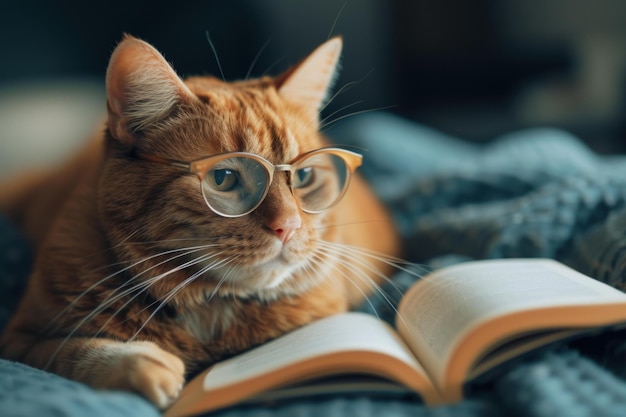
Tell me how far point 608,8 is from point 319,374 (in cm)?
328

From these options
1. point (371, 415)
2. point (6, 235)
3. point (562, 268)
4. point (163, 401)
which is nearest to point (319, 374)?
point (371, 415)

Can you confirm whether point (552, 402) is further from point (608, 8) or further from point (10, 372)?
point (608, 8)

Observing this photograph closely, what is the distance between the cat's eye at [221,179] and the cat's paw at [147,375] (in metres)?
0.30

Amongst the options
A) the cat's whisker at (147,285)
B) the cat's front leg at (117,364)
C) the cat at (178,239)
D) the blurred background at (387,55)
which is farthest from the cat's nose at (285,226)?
the blurred background at (387,55)

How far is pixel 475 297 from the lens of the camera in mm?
1008

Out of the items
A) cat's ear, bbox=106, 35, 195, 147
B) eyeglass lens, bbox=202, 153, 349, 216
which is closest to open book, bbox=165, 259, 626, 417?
eyeglass lens, bbox=202, 153, 349, 216

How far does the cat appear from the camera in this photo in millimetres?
1052

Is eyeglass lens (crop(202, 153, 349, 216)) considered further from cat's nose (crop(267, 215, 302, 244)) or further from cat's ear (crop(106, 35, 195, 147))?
cat's ear (crop(106, 35, 195, 147))

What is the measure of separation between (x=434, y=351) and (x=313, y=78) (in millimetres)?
660

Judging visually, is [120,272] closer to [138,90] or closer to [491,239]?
[138,90]

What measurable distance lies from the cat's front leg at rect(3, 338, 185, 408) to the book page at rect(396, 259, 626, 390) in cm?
41

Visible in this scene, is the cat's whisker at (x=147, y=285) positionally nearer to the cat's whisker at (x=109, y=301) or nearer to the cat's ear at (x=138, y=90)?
the cat's whisker at (x=109, y=301)

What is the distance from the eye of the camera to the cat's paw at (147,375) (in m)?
0.88

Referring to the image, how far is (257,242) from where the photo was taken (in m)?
1.06
